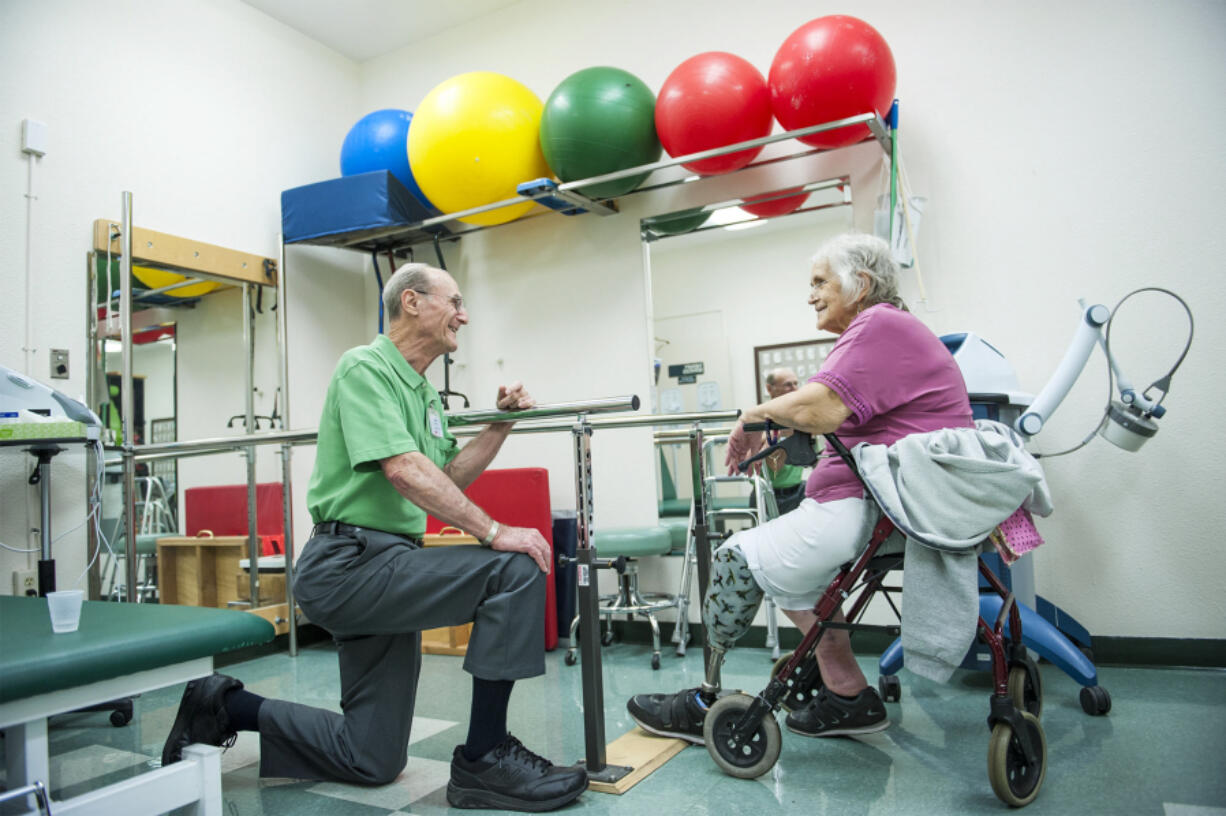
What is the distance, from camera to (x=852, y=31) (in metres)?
2.71

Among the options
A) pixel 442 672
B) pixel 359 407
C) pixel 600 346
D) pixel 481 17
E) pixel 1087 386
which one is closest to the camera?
pixel 359 407

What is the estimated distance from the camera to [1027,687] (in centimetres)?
195

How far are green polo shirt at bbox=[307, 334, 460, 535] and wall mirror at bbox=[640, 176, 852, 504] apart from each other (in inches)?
73.0

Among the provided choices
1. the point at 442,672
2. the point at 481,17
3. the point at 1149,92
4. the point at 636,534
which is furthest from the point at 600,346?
the point at 1149,92

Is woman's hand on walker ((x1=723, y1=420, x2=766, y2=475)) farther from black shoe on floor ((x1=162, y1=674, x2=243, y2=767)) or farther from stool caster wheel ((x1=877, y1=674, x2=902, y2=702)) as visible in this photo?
black shoe on floor ((x1=162, y1=674, x2=243, y2=767))

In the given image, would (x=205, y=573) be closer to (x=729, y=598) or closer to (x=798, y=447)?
(x=729, y=598)

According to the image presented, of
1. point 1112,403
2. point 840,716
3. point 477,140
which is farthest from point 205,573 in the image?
point 1112,403

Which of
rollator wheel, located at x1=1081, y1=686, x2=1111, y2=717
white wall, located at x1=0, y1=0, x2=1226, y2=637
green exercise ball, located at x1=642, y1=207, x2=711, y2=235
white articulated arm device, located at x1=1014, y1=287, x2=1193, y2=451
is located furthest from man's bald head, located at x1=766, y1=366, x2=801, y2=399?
rollator wheel, located at x1=1081, y1=686, x2=1111, y2=717

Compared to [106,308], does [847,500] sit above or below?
below

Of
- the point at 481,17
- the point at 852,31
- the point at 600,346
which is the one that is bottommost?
the point at 600,346

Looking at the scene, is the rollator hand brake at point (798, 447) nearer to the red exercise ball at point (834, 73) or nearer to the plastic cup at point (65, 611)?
the plastic cup at point (65, 611)

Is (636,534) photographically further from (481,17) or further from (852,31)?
(481,17)

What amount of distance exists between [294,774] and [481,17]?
12.4 feet

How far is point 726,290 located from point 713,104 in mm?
867
